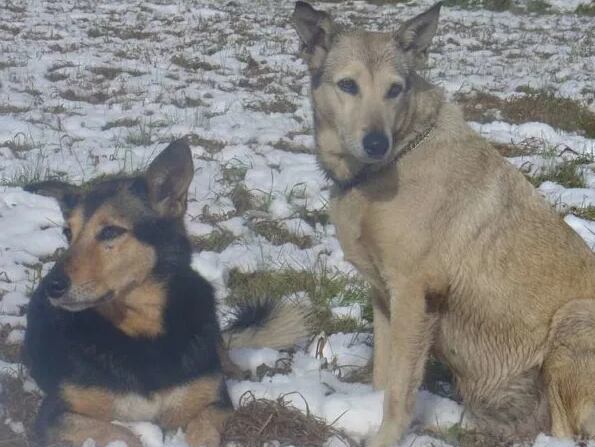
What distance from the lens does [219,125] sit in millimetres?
8008

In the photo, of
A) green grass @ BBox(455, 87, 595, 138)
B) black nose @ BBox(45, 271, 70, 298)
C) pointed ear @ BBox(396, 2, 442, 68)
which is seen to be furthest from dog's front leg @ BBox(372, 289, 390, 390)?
green grass @ BBox(455, 87, 595, 138)

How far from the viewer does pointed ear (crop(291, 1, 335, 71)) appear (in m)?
4.04

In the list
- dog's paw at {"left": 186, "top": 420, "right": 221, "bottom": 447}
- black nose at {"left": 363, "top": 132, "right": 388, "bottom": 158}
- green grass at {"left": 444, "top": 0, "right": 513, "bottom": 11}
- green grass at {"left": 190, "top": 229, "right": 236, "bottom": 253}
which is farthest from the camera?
green grass at {"left": 444, "top": 0, "right": 513, "bottom": 11}

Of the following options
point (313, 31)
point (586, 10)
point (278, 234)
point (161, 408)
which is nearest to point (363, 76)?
point (313, 31)

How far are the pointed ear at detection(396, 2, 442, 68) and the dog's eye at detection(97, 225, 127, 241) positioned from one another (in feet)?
5.34

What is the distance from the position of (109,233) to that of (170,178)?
0.42 meters

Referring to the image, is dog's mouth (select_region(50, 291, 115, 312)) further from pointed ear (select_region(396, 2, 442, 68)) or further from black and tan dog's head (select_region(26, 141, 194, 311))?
pointed ear (select_region(396, 2, 442, 68))

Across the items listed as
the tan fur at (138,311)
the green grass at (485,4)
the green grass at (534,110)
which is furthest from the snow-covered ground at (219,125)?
the green grass at (485,4)

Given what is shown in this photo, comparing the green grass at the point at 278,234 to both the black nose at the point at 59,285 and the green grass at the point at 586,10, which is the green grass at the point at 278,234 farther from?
Answer: the green grass at the point at 586,10

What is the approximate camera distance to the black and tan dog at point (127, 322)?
3.44 meters

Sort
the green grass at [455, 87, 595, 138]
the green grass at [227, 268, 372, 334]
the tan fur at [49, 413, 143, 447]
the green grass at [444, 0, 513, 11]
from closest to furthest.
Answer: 1. the tan fur at [49, 413, 143, 447]
2. the green grass at [227, 268, 372, 334]
3. the green grass at [455, 87, 595, 138]
4. the green grass at [444, 0, 513, 11]

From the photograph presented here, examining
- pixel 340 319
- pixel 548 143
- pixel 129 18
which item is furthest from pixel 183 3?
pixel 340 319

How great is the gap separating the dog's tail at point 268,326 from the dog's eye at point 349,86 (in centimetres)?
122

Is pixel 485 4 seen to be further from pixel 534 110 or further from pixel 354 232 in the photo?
pixel 354 232
